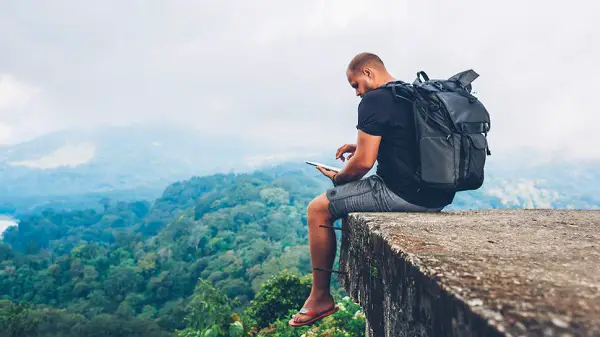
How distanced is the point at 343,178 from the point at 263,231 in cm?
8315

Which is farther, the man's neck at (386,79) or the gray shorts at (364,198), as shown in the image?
the man's neck at (386,79)

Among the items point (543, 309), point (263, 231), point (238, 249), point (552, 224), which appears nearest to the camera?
point (543, 309)

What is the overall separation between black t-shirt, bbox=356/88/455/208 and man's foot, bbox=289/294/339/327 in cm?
81

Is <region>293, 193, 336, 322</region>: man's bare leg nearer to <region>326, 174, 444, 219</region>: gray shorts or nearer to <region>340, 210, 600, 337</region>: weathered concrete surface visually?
<region>326, 174, 444, 219</region>: gray shorts

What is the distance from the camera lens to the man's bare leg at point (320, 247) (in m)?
2.51

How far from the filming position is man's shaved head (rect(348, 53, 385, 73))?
103 inches

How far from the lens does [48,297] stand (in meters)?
56.0

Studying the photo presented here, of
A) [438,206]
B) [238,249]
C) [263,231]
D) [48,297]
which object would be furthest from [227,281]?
[438,206]

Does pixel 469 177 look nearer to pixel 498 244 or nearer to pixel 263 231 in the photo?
pixel 498 244

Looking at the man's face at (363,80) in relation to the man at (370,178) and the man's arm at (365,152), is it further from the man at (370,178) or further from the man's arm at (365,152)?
the man's arm at (365,152)

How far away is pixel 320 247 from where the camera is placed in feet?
8.27

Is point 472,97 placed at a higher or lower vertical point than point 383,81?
lower

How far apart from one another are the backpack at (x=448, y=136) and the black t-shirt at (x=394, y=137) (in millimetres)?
64

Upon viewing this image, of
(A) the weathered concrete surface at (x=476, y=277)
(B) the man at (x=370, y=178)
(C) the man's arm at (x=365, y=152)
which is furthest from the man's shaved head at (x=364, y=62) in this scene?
(A) the weathered concrete surface at (x=476, y=277)
